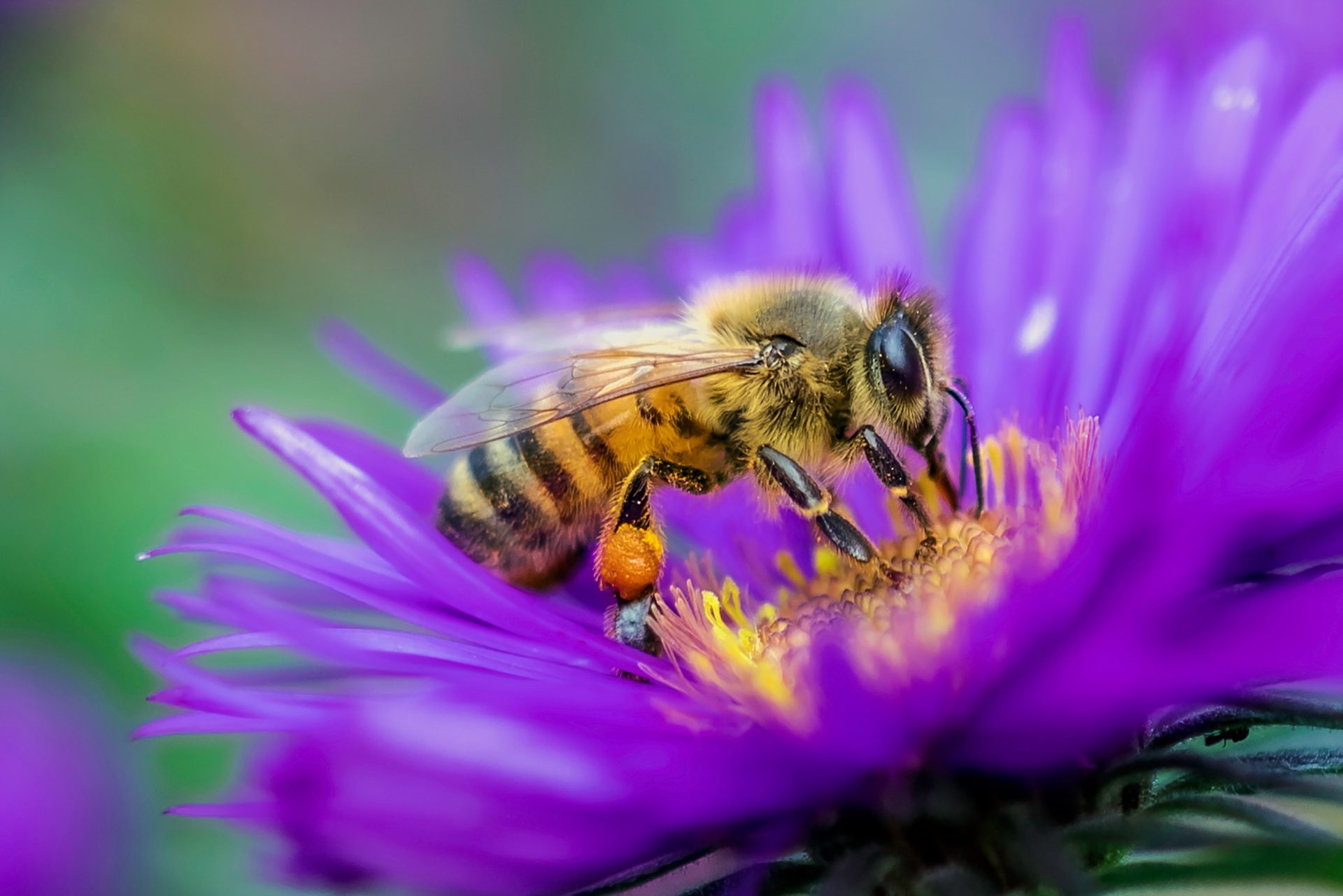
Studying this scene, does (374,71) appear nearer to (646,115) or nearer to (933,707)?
(646,115)

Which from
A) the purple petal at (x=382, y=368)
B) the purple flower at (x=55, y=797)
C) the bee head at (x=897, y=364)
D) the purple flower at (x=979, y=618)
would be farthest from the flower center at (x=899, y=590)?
the purple flower at (x=55, y=797)

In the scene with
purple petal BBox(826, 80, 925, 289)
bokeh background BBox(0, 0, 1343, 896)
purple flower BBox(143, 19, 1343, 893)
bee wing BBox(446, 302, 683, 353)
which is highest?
bokeh background BBox(0, 0, 1343, 896)

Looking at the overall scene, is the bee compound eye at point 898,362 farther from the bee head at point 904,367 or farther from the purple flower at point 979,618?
the purple flower at point 979,618

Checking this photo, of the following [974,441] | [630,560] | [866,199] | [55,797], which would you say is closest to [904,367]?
[974,441]

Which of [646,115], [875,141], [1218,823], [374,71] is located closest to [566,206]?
[646,115]

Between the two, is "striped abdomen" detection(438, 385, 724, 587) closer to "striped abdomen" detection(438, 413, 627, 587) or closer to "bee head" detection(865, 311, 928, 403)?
"striped abdomen" detection(438, 413, 627, 587)

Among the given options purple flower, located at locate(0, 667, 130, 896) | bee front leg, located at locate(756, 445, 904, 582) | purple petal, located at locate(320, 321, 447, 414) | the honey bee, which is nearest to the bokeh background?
purple flower, located at locate(0, 667, 130, 896)
